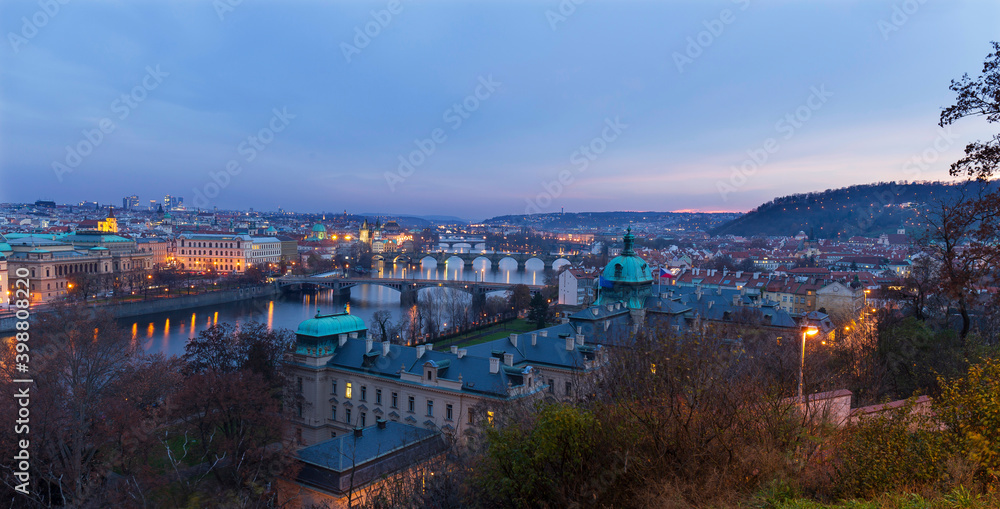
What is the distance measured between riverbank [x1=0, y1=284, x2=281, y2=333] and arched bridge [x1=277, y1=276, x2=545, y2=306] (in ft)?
12.1

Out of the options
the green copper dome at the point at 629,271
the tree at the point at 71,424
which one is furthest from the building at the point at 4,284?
the green copper dome at the point at 629,271

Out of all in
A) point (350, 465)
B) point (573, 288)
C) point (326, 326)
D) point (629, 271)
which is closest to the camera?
point (350, 465)

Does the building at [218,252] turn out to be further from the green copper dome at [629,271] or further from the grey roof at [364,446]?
the grey roof at [364,446]

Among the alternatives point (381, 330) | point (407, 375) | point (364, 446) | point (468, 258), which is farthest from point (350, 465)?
point (468, 258)

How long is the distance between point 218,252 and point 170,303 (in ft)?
89.9

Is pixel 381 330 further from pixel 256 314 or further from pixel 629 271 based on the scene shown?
pixel 256 314

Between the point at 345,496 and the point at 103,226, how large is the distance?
81.7 m

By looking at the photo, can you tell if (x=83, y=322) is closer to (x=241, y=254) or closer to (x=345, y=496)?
(x=345, y=496)

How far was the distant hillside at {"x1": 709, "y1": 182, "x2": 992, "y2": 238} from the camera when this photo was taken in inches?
3821

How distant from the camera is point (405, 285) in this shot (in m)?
46.2

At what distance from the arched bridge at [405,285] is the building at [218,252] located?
12772 mm

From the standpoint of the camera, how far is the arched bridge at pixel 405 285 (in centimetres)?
4356

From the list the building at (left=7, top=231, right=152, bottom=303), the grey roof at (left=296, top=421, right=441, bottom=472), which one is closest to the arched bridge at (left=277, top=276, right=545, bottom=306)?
the building at (left=7, top=231, right=152, bottom=303)

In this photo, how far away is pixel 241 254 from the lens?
6256 centimetres
